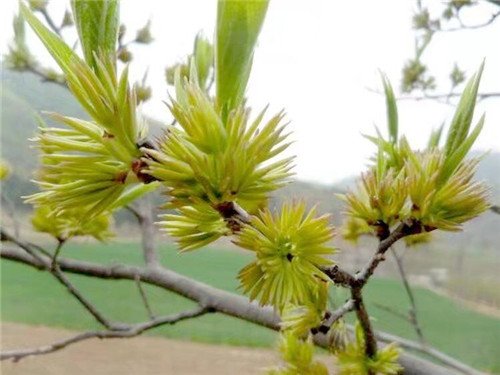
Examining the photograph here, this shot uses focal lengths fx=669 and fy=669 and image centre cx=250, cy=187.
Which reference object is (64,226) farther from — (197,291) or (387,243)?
(387,243)

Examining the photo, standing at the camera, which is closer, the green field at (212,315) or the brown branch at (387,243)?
→ the brown branch at (387,243)

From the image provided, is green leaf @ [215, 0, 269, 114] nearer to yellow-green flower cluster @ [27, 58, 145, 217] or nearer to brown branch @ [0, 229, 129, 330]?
yellow-green flower cluster @ [27, 58, 145, 217]

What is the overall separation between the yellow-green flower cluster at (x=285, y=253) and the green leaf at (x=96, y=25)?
4 centimetres

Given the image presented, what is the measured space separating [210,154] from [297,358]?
12cm

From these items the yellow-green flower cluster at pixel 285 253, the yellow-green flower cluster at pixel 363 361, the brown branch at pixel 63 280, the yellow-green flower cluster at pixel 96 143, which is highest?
the yellow-green flower cluster at pixel 96 143

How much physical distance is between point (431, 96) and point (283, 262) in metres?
0.46

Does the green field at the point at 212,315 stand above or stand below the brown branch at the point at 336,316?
below

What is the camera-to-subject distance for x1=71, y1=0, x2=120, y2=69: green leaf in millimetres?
107

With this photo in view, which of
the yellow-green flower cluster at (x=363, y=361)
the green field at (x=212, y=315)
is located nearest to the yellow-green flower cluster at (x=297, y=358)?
the yellow-green flower cluster at (x=363, y=361)

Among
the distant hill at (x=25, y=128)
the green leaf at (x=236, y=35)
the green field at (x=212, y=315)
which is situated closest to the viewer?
the green leaf at (x=236, y=35)

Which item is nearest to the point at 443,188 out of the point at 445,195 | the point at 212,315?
the point at 445,195

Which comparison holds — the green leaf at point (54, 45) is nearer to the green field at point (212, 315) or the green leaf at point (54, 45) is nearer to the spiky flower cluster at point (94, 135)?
the spiky flower cluster at point (94, 135)

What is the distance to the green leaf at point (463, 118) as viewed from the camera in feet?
0.39

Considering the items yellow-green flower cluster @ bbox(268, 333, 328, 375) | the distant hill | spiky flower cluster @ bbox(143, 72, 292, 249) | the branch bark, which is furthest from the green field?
spiky flower cluster @ bbox(143, 72, 292, 249)
